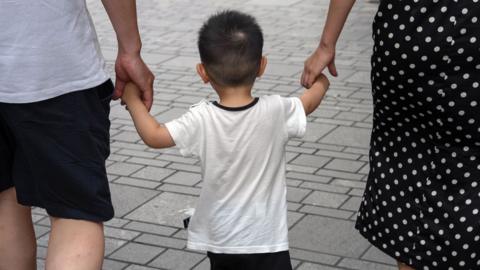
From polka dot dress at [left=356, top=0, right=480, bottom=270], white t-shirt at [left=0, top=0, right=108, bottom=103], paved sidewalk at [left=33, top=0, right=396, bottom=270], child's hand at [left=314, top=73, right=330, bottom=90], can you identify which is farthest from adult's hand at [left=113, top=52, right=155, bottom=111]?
paved sidewalk at [left=33, top=0, right=396, bottom=270]

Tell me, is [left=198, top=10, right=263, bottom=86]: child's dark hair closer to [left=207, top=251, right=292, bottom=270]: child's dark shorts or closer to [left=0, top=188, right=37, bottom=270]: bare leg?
[left=207, top=251, right=292, bottom=270]: child's dark shorts

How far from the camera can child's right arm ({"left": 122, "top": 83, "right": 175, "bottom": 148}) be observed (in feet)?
10.0

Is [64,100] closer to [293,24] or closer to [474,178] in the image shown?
[474,178]

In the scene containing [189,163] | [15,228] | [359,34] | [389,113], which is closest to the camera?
[389,113]

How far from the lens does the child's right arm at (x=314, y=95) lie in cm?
320

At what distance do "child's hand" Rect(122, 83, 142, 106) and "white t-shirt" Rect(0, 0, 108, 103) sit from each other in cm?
23

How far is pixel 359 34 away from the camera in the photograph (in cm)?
879

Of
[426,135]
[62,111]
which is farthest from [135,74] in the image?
[426,135]

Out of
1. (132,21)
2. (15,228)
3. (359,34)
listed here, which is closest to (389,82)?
(132,21)

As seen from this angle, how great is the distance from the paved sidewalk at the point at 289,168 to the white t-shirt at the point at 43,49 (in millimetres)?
1380

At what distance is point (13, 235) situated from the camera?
133 inches

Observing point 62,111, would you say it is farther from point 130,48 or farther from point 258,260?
point 258,260

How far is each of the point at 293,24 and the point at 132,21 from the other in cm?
614

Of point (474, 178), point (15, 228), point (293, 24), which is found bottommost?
point (293, 24)
